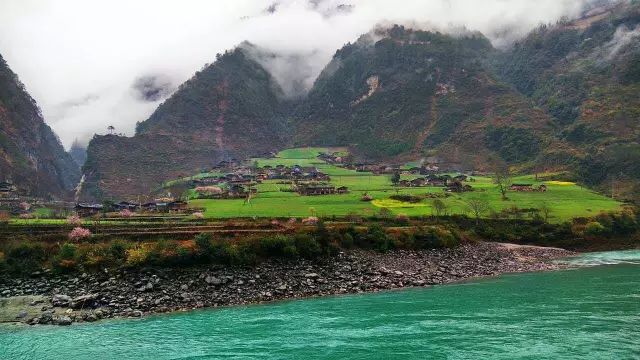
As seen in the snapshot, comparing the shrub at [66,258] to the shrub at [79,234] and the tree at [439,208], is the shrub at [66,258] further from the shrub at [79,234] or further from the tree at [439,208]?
the tree at [439,208]

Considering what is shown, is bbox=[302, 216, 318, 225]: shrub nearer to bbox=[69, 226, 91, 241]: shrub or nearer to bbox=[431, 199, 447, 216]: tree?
bbox=[431, 199, 447, 216]: tree

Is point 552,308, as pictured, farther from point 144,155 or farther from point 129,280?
point 144,155

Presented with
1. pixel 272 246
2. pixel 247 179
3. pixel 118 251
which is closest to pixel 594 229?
pixel 272 246

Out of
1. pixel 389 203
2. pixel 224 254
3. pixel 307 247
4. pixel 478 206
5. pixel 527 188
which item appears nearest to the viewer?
pixel 224 254

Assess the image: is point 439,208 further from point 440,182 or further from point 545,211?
point 440,182

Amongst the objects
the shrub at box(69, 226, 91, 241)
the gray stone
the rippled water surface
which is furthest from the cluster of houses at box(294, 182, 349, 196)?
the gray stone

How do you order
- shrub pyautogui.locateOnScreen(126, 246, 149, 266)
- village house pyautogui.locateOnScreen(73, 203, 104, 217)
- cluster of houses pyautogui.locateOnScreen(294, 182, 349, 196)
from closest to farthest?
shrub pyautogui.locateOnScreen(126, 246, 149, 266), village house pyautogui.locateOnScreen(73, 203, 104, 217), cluster of houses pyautogui.locateOnScreen(294, 182, 349, 196)
